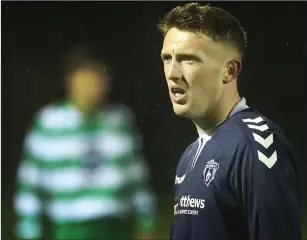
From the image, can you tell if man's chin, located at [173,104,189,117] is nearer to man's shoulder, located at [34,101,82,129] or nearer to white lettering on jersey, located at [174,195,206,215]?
white lettering on jersey, located at [174,195,206,215]

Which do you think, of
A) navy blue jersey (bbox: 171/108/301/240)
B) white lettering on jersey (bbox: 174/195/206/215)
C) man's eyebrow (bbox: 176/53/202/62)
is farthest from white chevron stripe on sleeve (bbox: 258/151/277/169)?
man's eyebrow (bbox: 176/53/202/62)

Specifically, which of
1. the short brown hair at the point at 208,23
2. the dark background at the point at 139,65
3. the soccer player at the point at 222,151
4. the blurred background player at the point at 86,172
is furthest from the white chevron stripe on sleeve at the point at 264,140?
the blurred background player at the point at 86,172

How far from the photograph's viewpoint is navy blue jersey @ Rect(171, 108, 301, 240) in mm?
868

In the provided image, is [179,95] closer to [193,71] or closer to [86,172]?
[193,71]

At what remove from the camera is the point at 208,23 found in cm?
102

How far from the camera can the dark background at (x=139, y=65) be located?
1.43m

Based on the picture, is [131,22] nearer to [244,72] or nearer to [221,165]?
[244,72]

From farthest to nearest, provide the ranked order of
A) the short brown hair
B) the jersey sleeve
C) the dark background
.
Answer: the dark background → the short brown hair → the jersey sleeve

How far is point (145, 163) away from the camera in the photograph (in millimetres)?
1464

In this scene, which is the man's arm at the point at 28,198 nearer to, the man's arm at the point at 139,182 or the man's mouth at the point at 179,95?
the man's arm at the point at 139,182

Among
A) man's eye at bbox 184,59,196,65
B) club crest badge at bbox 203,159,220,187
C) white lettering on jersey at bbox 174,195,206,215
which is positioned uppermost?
man's eye at bbox 184,59,196,65

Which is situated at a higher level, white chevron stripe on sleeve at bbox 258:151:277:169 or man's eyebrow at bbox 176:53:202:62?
man's eyebrow at bbox 176:53:202:62

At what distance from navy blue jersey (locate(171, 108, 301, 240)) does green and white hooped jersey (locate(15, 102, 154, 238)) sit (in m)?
0.45

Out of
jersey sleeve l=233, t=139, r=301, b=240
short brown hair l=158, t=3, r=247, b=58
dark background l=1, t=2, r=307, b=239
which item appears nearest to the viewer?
jersey sleeve l=233, t=139, r=301, b=240
